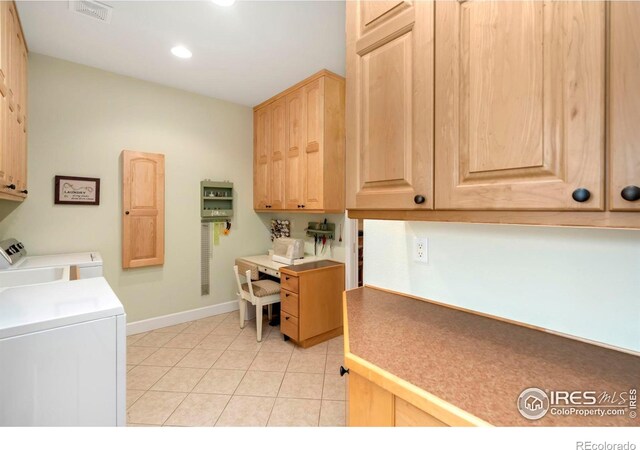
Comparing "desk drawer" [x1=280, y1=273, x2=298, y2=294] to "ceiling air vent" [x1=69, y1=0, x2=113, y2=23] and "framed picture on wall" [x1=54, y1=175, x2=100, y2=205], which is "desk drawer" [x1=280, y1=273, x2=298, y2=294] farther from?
"ceiling air vent" [x1=69, y1=0, x2=113, y2=23]

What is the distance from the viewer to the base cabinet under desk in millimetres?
2682

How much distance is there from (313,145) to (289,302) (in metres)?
1.61

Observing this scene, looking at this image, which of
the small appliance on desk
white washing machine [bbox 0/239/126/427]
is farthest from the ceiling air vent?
the small appliance on desk

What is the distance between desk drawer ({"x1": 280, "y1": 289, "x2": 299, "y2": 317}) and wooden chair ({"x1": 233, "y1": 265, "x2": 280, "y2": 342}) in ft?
0.42

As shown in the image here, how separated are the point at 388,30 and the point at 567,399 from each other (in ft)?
4.12

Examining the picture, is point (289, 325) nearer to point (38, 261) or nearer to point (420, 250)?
point (420, 250)

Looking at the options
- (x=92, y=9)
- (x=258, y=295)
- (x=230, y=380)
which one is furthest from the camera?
(x=258, y=295)

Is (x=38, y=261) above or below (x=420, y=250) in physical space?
below

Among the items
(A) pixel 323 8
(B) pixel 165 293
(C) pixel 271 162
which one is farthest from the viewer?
(C) pixel 271 162

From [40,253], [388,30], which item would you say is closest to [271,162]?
[40,253]

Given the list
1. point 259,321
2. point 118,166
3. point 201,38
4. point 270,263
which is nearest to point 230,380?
point 259,321

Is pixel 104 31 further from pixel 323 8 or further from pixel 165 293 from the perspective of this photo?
pixel 165 293

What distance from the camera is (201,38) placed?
7.31 feet

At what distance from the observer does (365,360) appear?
0.84 metres
